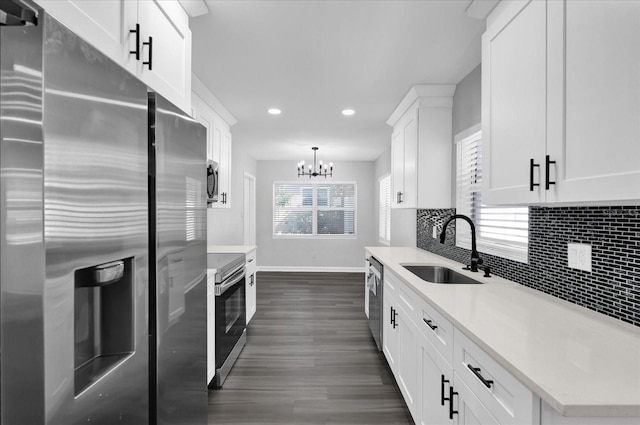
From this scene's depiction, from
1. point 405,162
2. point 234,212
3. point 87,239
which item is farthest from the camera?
point 234,212

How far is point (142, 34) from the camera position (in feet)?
4.17

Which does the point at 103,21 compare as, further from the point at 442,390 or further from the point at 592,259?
the point at 592,259

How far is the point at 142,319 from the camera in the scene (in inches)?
37.5

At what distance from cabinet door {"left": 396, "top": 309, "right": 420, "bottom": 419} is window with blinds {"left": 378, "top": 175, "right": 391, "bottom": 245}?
4014mm

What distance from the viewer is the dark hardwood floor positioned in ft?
7.23

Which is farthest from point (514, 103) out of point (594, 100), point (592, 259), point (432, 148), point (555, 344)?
point (432, 148)

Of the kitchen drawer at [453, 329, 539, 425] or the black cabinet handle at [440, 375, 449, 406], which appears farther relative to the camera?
the black cabinet handle at [440, 375, 449, 406]

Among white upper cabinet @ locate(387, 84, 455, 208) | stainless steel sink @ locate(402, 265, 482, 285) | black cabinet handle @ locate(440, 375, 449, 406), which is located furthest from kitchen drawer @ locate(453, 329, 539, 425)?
white upper cabinet @ locate(387, 84, 455, 208)

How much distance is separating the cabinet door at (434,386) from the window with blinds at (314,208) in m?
5.78

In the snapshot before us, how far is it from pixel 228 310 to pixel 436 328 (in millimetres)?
1721

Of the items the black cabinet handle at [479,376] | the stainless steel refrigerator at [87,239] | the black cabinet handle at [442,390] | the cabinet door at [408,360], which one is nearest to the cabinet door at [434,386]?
the black cabinet handle at [442,390]

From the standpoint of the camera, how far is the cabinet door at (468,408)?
1.10m

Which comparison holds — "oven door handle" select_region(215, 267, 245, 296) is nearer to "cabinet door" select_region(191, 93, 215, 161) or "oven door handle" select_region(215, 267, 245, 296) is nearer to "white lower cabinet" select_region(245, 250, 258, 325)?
"white lower cabinet" select_region(245, 250, 258, 325)

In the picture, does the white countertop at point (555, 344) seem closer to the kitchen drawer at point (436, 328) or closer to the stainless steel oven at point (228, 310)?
the kitchen drawer at point (436, 328)
